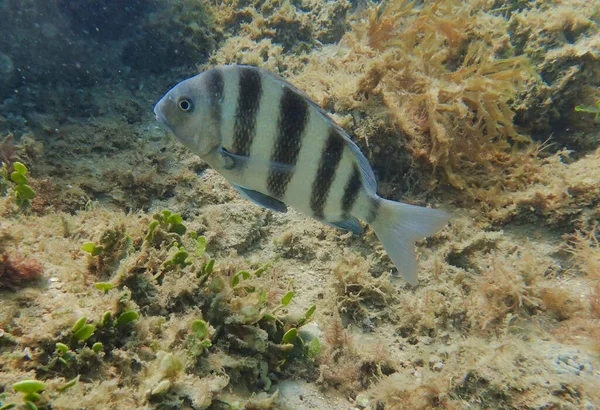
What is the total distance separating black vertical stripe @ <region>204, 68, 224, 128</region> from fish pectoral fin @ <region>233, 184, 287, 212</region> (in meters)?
0.43

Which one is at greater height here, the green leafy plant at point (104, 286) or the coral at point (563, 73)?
the coral at point (563, 73)

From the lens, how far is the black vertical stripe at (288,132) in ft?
6.72

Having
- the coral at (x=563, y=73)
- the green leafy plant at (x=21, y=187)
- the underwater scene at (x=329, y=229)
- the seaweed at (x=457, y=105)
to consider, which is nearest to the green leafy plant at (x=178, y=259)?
the underwater scene at (x=329, y=229)

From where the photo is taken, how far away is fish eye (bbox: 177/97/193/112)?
209cm

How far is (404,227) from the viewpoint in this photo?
2.27m

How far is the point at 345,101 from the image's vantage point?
170 inches

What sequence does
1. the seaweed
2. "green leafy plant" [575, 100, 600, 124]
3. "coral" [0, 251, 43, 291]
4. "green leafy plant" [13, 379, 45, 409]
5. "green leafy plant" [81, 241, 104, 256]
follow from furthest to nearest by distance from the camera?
"green leafy plant" [575, 100, 600, 124]
the seaweed
"green leafy plant" [81, 241, 104, 256]
"coral" [0, 251, 43, 291]
"green leafy plant" [13, 379, 45, 409]

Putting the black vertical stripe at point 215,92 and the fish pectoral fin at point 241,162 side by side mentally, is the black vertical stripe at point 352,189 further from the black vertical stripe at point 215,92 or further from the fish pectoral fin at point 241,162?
the black vertical stripe at point 215,92

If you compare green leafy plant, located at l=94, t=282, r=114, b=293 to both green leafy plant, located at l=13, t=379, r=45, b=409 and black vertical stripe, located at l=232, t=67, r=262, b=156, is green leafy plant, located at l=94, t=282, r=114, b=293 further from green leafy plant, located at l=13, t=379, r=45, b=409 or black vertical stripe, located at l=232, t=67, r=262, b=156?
black vertical stripe, located at l=232, t=67, r=262, b=156

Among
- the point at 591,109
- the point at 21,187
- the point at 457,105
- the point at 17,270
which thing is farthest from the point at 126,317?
the point at 591,109

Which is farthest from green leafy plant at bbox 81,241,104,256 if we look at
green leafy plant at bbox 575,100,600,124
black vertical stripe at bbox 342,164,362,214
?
green leafy plant at bbox 575,100,600,124

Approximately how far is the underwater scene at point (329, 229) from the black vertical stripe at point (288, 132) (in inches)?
0.5

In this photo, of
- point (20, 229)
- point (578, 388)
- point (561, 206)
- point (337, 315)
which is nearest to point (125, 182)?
point (20, 229)

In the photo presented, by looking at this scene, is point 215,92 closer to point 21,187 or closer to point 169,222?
point 169,222
